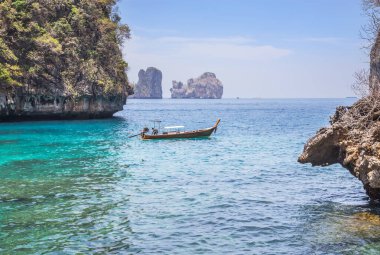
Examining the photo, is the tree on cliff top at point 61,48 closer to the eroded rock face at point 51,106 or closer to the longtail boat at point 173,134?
the eroded rock face at point 51,106

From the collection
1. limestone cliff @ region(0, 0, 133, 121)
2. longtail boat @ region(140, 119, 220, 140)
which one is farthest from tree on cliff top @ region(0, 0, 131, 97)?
longtail boat @ region(140, 119, 220, 140)

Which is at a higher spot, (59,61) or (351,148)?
(59,61)

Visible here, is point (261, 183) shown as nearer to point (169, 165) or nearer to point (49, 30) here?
point (169, 165)

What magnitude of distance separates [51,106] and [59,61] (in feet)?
22.7

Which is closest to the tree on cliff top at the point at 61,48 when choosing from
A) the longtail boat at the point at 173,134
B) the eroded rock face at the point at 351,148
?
the longtail boat at the point at 173,134

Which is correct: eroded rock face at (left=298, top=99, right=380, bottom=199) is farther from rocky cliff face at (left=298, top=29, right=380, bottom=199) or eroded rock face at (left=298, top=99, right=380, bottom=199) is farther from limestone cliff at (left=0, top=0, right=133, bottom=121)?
limestone cliff at (left=0, top=0, right=133, bottom=121)

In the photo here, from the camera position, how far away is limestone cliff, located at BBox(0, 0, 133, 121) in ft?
183

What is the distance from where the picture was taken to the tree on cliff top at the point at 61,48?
5606 centimetres

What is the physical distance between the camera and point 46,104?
2370 inches

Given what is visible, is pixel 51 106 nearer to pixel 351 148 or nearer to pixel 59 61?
pixel 59 61

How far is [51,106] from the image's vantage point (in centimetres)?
6081

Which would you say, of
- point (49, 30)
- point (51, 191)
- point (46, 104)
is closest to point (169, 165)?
point (51, 191)

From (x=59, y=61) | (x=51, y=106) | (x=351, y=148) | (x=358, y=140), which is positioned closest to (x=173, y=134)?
(x=51, y=106)

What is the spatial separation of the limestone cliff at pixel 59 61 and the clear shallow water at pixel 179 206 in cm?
2835
